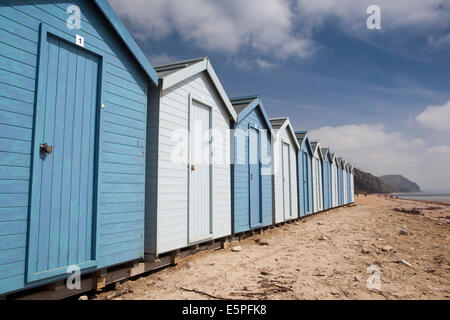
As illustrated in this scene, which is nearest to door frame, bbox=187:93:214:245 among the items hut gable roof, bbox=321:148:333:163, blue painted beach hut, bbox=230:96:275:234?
blue painted beach hut, bbox=230:96:275:234

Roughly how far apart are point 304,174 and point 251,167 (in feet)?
22.8

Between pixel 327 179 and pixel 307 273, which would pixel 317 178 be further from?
pixel 307 273

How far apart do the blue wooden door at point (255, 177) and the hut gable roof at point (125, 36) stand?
16.6 feet

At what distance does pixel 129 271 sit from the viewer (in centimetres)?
509

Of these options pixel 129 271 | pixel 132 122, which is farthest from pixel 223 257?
pixel 132 122

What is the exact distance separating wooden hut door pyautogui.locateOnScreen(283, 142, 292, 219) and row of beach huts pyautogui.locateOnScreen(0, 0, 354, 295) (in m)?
5.44

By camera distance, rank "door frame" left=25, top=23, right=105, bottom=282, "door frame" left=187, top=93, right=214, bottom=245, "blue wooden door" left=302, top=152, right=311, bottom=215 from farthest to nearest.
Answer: "blue wooden door" left=302, top=152, right=311, bottom=215, "door frame" left=187, top=93, right=214, bottom=245, "door frame" left=25, top=23, right=105, bottom=282

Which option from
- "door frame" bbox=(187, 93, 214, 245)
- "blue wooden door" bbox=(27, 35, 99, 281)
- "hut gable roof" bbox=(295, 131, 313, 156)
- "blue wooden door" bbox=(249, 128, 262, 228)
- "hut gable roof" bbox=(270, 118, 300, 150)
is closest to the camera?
"blue wooden door" bbox=(27, 35, 99, 281)

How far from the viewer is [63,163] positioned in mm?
4008

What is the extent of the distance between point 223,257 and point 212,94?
395 cm

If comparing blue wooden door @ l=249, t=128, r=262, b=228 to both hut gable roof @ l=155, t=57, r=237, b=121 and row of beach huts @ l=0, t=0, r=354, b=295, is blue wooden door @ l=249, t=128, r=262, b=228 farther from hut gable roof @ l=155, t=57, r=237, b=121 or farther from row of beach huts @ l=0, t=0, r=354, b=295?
row of beach huts @ l=0, t=0, r=354, b=295

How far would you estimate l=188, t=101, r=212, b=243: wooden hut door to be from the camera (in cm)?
678
